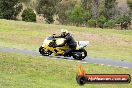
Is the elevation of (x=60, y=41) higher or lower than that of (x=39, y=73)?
lower

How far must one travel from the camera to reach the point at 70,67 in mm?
16797

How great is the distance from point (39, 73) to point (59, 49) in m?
7.61

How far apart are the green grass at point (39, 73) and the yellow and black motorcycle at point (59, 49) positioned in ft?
11.7

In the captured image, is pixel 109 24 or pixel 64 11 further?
pixel 64 11

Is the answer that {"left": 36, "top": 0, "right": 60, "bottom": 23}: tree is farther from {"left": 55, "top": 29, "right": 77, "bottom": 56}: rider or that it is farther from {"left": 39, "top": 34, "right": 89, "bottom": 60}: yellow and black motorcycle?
{"left": 55, "top": 29, "right": 77, "bottom": 56}: rider

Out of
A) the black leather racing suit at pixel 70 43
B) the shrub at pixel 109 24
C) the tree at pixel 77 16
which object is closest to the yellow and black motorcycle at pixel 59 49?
the black leather racing suit at pixel 70 43

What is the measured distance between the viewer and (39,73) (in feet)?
49.3

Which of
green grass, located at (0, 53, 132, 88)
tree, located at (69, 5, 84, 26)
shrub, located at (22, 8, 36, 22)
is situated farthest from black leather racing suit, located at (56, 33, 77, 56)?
tree, located at (69, 5, 84, 26)

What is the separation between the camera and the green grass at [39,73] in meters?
12.8

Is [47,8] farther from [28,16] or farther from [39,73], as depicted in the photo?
[39,73]

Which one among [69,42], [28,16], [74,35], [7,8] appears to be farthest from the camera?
[28,16]

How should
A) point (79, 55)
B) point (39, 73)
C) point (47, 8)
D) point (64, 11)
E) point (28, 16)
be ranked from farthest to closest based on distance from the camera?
point (64, 11)
point (47, 8)
point (28, 16)
point (79, 55)
point (39, 73)

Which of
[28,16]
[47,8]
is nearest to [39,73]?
[28,16]

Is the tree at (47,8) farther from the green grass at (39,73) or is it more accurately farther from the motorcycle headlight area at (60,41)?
the green grass at (39,73)
